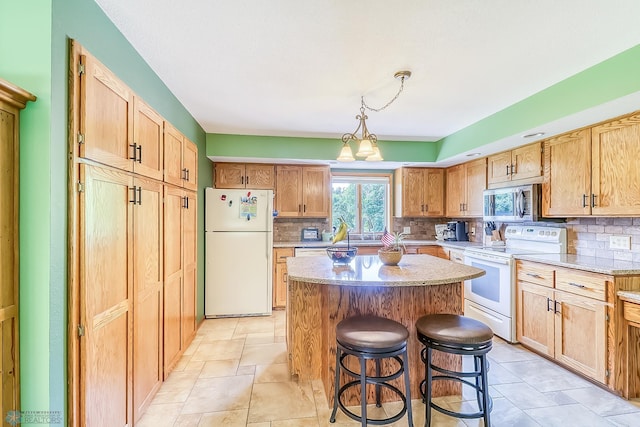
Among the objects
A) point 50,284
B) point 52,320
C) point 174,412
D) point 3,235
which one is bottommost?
point 174,412

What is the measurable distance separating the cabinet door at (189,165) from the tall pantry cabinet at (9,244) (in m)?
1.54

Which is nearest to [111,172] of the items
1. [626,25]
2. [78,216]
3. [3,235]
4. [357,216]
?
[78,216]

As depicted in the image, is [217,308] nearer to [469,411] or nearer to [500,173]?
[469,411]

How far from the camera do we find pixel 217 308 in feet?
12.1

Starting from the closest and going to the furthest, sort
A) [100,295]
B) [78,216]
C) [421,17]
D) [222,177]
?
[78,216]
[100,295]
[421,17]
[222,177]

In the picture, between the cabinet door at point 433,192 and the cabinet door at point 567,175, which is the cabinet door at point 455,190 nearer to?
the cabinet door at point 433,192

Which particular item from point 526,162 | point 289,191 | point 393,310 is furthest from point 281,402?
point 526,162

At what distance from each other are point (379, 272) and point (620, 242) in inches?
89.2

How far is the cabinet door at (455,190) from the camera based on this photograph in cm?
431

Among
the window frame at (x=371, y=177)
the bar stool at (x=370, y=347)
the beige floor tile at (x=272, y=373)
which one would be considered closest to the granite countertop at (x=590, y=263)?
the bar stool at (x=370, y=347)

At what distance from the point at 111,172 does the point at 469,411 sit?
2578 millimetres

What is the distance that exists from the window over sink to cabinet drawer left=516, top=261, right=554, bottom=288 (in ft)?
7.13

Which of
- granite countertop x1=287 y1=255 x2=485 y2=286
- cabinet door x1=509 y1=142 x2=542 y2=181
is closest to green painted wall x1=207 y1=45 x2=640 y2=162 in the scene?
cabinet door x1=509 y1=142 x2=542 y2=181

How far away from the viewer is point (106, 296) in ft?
4.87
